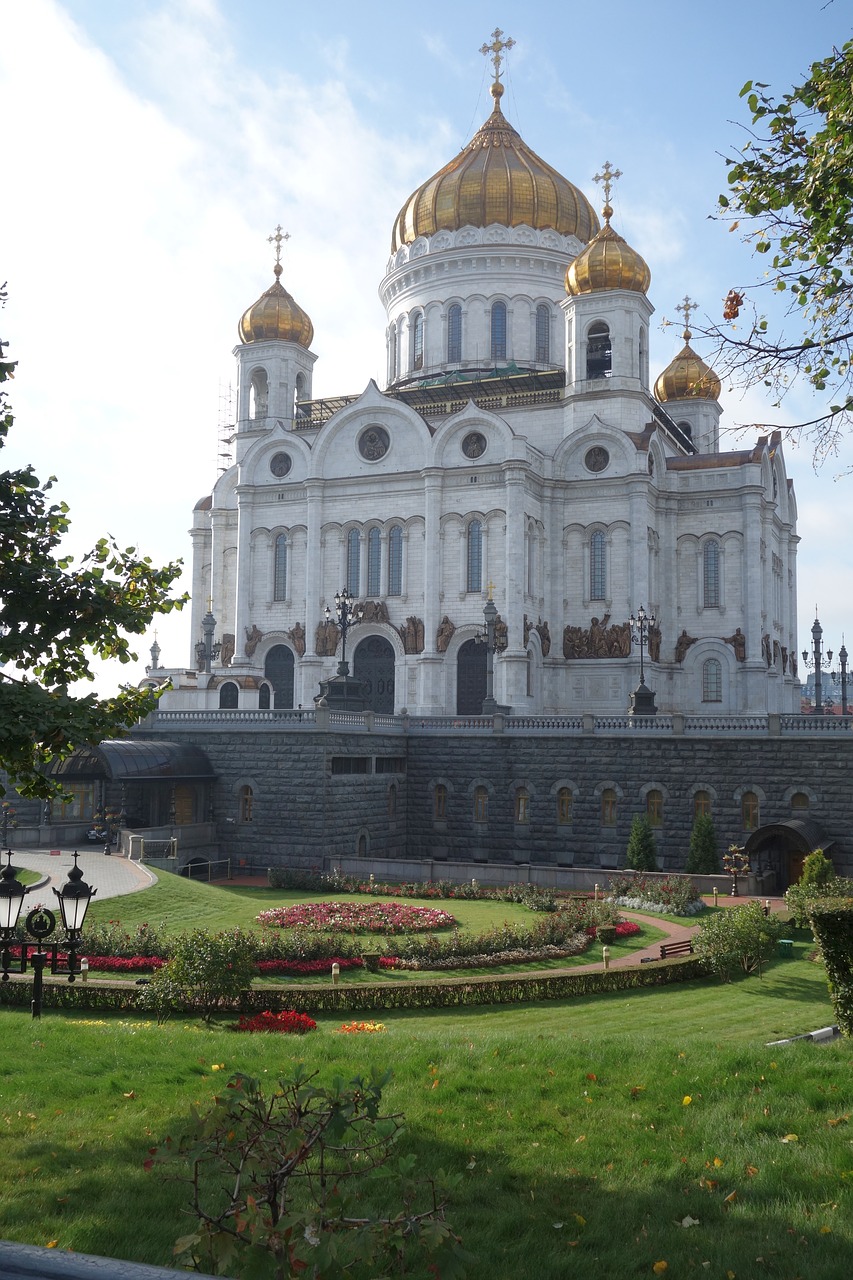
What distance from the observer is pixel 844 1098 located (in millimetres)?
9367

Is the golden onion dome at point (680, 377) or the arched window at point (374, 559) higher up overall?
the golden onion dome at point (680, 377)

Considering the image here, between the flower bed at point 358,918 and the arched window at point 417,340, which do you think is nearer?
the flower bed at point 358,918

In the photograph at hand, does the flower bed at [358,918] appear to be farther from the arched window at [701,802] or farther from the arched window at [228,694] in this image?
the arched window at [228,694]

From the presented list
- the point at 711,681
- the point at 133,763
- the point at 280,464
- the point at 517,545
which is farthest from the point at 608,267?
the point at 133,763

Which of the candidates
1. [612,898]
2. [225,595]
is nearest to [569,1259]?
[612,898]

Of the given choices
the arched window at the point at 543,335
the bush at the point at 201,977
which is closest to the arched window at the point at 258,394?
the arched window at the point at 543,335

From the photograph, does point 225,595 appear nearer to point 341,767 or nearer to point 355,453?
point 355,453

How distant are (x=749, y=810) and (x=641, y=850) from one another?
3.70 meters

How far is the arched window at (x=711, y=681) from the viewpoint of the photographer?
4909 cm

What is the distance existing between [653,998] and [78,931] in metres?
10.1

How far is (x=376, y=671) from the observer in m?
49.8

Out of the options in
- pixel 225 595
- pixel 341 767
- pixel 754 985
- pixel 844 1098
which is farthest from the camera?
pixel 225 595

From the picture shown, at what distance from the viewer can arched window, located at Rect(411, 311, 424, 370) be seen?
59.0m

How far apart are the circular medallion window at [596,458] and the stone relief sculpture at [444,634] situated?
9648 millimetres
